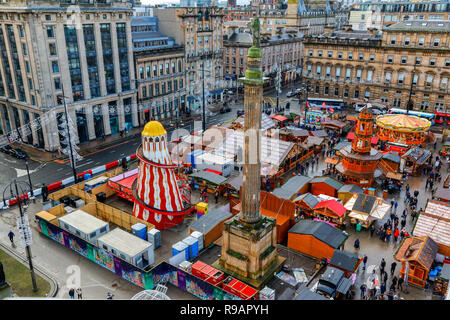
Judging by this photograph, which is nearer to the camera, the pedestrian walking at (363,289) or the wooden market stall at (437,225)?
the pedestrian walking at (363,289)

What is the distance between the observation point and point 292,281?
88.3 feet

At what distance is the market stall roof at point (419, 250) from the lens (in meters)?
26.6

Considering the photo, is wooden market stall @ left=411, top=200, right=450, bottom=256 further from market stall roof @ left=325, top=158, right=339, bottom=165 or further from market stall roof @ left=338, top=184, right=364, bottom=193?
market stall roof @ left=325, top=158, right=339, bottom=165

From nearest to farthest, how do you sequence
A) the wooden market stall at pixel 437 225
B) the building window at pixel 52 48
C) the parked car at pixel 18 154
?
1. the wooden market stall at pixel 437 225
2. the building window at pixel 52 48
3. the parked car at pixel 18 154

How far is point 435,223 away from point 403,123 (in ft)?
81.7

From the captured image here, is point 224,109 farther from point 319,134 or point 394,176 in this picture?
point 394,176

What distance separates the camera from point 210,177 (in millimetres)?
41750

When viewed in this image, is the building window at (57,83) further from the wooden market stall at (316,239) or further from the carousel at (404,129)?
the carousel at (404,129)

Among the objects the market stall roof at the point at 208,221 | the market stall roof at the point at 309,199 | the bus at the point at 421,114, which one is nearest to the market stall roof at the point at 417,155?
the market stall roof at the point at 309,199

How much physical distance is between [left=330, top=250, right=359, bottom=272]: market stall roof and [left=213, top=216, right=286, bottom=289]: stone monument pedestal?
4154 millimetres

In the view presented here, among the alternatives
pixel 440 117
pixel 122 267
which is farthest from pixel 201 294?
pixel 440 117

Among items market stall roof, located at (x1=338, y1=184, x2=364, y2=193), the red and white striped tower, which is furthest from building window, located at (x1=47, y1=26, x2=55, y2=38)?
market stall roof, located at (x1=338, y1=184, x2=364, y2=193)

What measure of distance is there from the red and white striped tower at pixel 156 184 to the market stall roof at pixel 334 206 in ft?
41.1

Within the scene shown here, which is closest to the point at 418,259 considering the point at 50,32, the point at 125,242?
the point at 125,242
